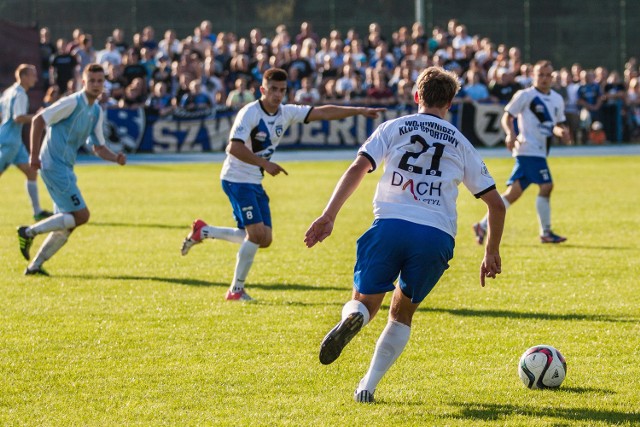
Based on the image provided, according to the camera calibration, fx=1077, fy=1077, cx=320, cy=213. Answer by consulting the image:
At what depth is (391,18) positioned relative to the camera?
40125mm

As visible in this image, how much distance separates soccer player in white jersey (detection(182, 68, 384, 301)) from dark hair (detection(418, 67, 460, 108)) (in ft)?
11.1

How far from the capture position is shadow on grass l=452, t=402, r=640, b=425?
5918 millimetres

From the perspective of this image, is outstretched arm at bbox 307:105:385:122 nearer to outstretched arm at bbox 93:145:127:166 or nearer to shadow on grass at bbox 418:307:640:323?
shadow on grass at bbox 418:307:640:323

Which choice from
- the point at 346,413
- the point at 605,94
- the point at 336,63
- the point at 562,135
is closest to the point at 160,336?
the point at 346,413

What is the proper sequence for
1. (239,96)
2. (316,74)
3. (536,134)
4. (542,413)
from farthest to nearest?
(316,74), (239,96), (536,134), (542,413)

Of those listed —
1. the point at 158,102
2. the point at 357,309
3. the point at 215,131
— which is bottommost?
the point at 215,131

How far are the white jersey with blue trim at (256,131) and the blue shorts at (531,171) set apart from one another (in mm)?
4716

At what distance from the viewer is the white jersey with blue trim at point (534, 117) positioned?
555 inches

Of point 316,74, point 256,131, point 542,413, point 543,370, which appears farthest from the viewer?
point 316,74

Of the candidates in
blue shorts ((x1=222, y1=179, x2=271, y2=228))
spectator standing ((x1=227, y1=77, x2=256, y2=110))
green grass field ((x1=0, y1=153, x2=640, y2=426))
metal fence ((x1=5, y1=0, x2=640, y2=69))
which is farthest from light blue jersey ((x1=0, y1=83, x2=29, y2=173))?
metal fence ((x1=5, y1=0, x2=640, y2=69))

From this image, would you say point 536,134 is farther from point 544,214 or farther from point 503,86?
point 503,86

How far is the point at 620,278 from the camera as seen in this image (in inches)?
429

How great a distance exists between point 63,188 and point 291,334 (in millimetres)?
3959

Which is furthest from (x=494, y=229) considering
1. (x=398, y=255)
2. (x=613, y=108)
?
(x=613, y=108)
